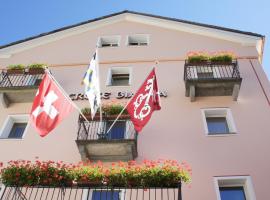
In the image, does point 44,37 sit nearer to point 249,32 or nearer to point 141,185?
point 249,32

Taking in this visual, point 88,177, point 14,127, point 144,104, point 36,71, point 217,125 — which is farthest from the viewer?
point 36,71

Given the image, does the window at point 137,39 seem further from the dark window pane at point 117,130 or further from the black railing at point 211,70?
the dark window pane at point 117,130

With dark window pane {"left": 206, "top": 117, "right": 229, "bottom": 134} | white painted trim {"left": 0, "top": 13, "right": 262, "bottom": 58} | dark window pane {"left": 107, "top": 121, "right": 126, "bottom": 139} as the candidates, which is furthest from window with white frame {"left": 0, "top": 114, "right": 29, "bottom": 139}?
dark window pane {"left": 206, "top": 117, "right": 229, "bottom": 134}

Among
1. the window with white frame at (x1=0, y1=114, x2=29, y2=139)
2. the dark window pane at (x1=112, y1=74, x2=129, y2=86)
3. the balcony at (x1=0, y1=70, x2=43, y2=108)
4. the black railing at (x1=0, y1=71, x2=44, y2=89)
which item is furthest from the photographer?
the dark window pane at (x1=112, y1=74, x2=129, y2=86)

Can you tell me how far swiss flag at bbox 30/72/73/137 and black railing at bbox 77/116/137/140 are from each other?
108 inches

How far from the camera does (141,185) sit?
32.0 feet

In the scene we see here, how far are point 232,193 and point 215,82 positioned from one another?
504 centimetres

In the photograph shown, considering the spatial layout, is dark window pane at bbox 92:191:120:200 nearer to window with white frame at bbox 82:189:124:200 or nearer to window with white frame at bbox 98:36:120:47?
window with white frame at bbox 82:189:124:200

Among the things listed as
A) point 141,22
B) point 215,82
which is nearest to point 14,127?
point 215,82

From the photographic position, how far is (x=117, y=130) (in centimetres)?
1468

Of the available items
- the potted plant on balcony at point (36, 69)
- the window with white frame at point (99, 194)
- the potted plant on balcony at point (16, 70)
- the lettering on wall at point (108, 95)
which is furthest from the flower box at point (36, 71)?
the window with white frame at point (99, 194)

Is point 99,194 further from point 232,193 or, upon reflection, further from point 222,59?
point 222,59

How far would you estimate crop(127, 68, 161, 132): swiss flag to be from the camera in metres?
11.1

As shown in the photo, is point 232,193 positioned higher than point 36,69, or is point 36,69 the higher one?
point 36,69
